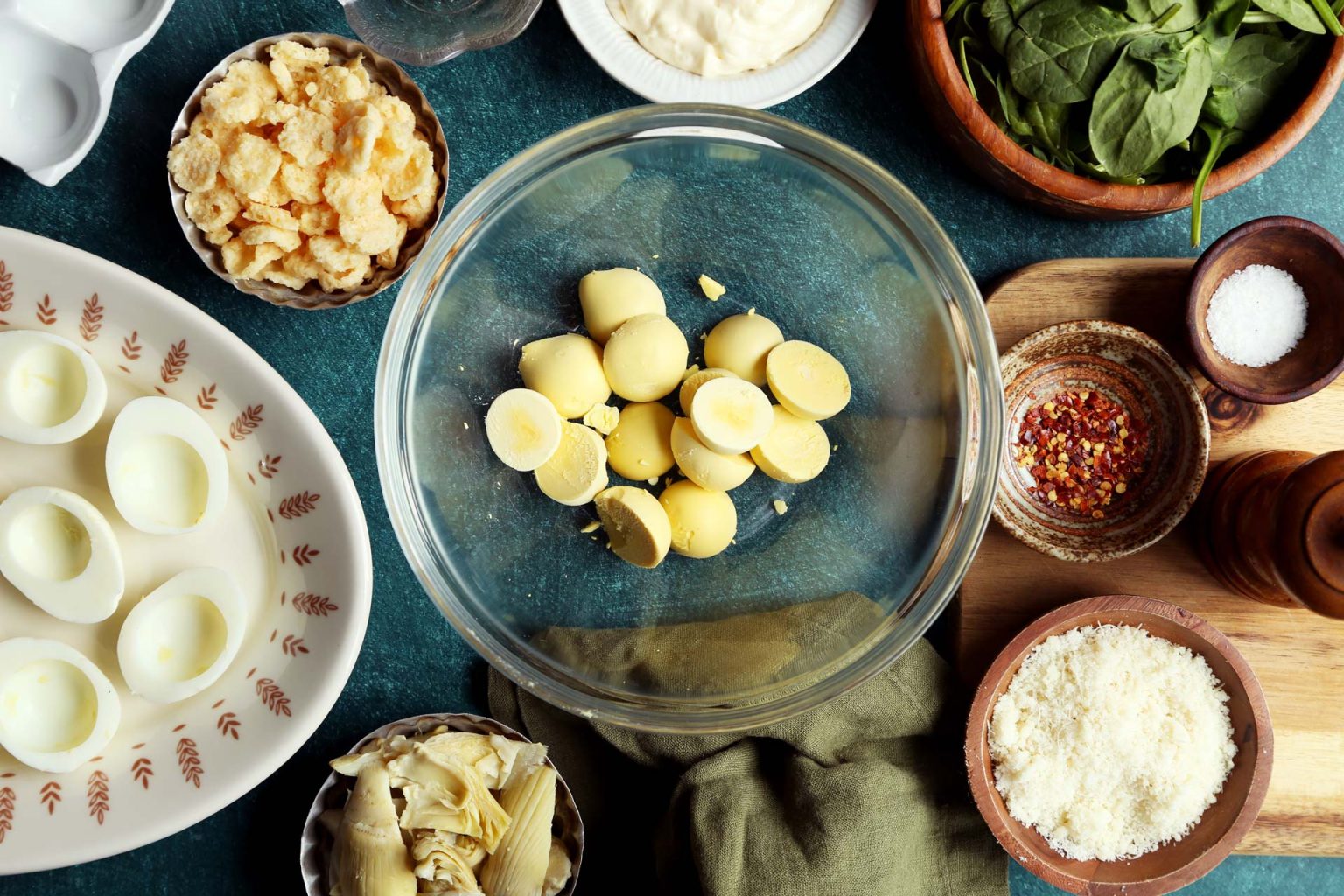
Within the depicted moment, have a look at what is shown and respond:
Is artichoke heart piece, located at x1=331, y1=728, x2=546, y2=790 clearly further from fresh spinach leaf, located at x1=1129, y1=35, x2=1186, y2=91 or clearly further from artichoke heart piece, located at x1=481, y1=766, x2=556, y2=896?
fresh spinach leaf, located at x1=1129, y1=35, x2=1186, y2=91

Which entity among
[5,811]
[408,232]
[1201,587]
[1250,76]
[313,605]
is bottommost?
[5,811]

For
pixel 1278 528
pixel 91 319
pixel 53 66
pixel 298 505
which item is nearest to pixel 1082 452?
pixel 1278 528

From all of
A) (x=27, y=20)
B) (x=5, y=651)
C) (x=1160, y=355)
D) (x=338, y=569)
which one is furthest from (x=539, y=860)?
(x=27, y=20)

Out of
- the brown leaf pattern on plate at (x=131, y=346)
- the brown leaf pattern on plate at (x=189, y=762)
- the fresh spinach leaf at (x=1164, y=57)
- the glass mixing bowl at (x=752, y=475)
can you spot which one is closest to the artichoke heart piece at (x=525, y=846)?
the glass mixing bowl at (x=752, y=475)

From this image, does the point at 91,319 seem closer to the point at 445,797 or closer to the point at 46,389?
the point at 46,389

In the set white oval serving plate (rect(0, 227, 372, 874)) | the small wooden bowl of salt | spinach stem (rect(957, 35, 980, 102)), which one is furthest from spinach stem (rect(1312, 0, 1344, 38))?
white oval serving plate (rect(0, 227, 372, 874))

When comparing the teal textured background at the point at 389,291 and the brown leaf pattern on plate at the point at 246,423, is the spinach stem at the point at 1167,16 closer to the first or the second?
the teal textured background at the point at 389,291

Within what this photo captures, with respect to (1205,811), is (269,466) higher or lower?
higher

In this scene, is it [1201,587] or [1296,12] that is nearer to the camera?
[1296,12]
